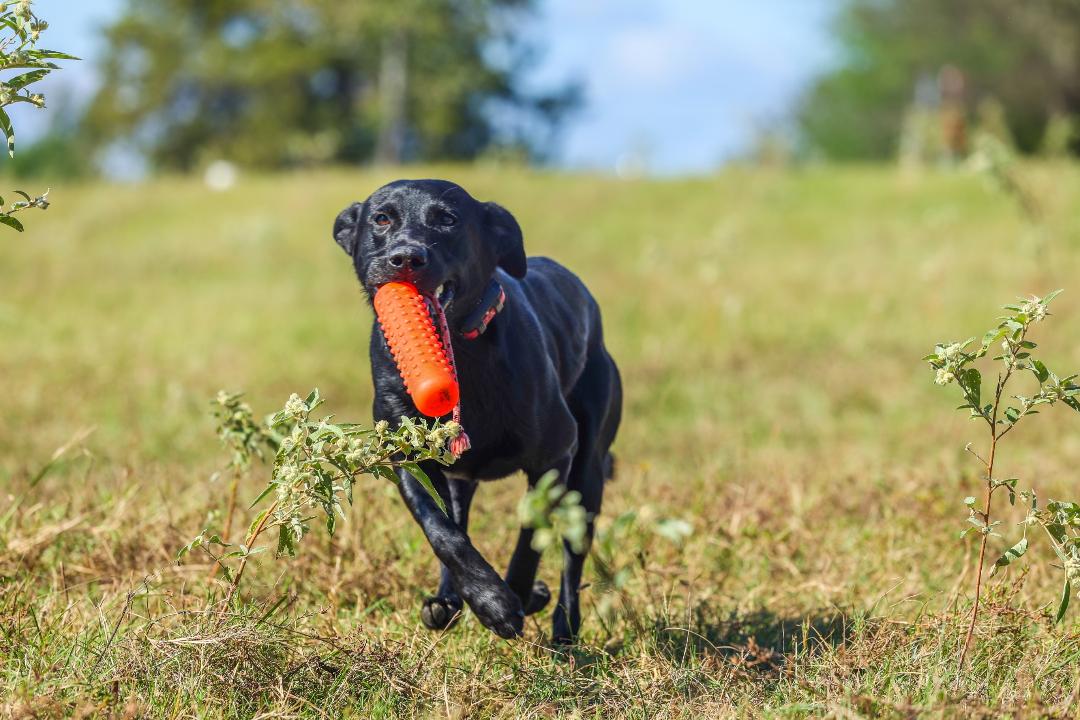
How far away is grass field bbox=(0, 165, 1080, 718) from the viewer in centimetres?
324

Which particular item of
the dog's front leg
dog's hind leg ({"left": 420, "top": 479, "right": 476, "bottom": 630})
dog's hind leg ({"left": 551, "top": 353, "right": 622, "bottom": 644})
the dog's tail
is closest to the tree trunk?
the dog's tail

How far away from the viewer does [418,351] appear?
324 centimetres

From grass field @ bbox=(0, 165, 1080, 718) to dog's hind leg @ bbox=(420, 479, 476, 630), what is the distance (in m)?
0.07

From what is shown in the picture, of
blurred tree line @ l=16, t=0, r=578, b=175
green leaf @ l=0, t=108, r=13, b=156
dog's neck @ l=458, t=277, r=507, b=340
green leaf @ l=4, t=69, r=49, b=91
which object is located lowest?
blurred tree line @ l=16, t=0, r=578, b=175

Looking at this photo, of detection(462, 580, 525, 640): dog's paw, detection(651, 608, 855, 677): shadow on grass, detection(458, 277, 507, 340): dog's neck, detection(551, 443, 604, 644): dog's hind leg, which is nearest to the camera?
detection(462, 580, 525, 640): dog's paw

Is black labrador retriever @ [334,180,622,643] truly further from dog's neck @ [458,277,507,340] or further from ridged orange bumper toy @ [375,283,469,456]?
ridged orange bumper toy @ [375,283,469,456]

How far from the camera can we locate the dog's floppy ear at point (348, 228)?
4.21 metres

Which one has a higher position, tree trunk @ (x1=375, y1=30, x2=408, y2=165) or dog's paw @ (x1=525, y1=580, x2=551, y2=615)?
dog's paw @ (x1=525, y1=580, x2=551, y2=615)

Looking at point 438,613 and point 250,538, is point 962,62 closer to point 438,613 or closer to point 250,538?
point 438,613

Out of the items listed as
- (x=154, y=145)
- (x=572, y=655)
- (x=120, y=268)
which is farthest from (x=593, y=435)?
(x=154, y=145)

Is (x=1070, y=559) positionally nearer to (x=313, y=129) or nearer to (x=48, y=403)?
(x=48, y=403)

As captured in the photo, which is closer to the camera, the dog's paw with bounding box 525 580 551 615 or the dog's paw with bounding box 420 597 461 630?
the dog's paw with bounding box 420 597 461 630

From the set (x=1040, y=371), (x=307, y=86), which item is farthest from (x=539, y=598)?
(x=307, y=86)

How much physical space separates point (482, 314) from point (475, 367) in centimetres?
16
